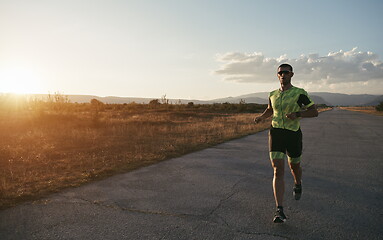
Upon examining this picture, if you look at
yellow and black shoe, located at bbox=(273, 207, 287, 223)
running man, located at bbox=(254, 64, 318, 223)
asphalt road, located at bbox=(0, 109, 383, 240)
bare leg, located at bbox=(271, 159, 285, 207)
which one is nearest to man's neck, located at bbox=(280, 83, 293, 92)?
running man, located at bbox=(254, 64, 318, 223)

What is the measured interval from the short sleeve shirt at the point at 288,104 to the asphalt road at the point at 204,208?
1.28m

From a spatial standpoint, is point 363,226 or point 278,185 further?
point 278,185

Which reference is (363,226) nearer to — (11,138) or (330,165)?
(330,165)

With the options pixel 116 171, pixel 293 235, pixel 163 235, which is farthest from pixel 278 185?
pixel 116 171

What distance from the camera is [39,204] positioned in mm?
4383

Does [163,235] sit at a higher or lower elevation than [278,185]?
lower

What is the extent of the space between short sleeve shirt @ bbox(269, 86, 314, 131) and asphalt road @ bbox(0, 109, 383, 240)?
1.28m

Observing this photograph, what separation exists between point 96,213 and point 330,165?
6148 mm

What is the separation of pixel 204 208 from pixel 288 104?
1916mm

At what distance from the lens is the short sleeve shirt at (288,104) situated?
370 cm

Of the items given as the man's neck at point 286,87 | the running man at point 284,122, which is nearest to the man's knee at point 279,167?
the running man at point 284,122

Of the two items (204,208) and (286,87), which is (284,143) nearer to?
(286,87)

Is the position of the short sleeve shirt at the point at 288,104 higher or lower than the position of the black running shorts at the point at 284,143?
higher

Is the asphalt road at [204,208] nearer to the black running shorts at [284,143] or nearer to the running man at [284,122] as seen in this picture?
the running man at [284,122]
